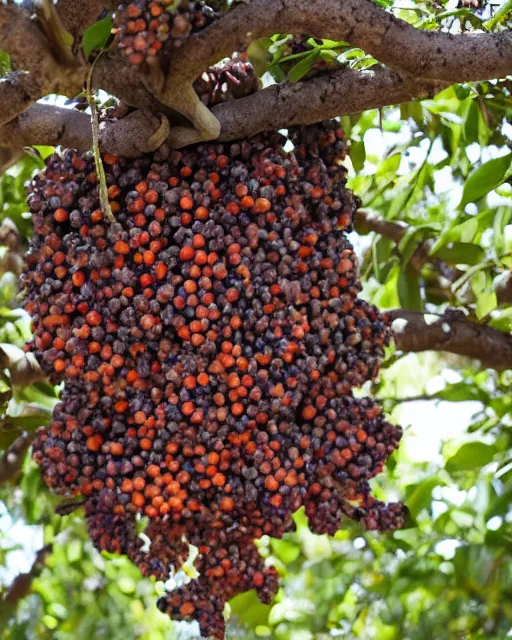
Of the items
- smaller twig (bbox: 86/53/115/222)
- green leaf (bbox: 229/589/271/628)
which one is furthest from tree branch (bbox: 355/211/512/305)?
smaller twig (bbox: 86/53/115/222)

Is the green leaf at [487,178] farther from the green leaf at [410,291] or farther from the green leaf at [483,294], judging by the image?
the green leaf at [410,291]

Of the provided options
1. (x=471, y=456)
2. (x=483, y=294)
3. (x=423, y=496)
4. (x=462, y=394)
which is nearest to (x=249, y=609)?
(x=423, y=496)

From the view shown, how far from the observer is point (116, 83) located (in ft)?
4.83

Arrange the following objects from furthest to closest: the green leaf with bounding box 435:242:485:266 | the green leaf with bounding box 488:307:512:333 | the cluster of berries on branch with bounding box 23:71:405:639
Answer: the green leaf with bounding box 488:307:512:333, the green leaf with bounding box 435:242:485:266, the cluster of berries on branch with bounding box 23:71:405:639

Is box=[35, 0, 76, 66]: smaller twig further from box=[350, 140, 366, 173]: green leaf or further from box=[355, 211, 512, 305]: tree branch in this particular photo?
box=[355, 211, 512, 305]: tree branch

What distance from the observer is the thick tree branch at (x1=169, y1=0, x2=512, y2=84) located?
1.33 m

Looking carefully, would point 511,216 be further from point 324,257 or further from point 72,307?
point 72,307

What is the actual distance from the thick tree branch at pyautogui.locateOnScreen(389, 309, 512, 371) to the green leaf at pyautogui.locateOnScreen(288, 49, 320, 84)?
75 cm

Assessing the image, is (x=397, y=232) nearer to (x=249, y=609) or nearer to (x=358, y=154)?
(x=358, y=154)

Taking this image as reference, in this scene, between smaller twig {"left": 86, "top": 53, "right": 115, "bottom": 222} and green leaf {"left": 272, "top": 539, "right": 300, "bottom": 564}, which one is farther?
green leaf {"left": 272, "top": 539, "right": 300, "bottom": 564}

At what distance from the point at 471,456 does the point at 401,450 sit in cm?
115

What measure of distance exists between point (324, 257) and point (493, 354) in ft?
2.95

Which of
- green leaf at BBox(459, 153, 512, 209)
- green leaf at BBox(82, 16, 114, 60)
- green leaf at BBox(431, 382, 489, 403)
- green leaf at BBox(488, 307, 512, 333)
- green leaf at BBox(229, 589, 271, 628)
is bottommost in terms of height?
green leaf at BBox(229, 589, 271, 628)

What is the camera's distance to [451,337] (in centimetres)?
227
